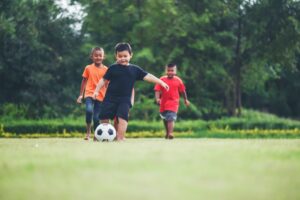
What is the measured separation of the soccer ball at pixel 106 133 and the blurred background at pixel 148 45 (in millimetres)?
12794

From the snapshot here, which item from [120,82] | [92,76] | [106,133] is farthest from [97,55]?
[106,133]

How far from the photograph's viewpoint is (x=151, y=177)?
3.98m

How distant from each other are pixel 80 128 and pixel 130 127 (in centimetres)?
167

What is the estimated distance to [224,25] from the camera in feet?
87.3

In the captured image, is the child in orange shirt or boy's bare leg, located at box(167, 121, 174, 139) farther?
boy's bare leg, located at box(167, 121, 174, 139)

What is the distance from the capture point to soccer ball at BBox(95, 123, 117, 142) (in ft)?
31.7

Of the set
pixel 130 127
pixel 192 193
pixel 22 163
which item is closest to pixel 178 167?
pixel 192 193

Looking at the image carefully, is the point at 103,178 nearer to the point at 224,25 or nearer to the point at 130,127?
the point at 130,127

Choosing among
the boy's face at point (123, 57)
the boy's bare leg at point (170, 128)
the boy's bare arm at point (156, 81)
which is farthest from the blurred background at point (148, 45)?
the boy's bare arm at point (156, 81)

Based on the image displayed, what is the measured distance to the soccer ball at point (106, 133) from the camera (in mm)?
9672

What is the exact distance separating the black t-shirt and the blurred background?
1217cm

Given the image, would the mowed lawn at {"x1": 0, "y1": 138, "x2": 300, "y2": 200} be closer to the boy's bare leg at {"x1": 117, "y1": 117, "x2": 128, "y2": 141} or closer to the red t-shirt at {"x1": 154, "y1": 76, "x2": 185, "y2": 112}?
the boy's bare leg at {"x1": 117, "y1": 117, "x2": 128, "y2": 141}

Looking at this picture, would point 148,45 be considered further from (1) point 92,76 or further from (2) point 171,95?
(1) point 92,76

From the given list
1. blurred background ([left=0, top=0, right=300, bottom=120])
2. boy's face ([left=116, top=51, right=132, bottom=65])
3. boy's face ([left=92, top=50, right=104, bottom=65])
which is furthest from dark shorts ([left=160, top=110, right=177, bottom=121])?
blurred background ([left=0, top=0, right=300, bottom=120])
